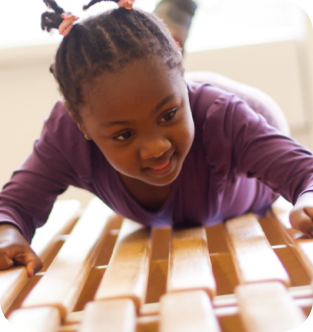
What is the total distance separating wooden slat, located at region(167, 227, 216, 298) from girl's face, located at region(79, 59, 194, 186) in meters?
0.09

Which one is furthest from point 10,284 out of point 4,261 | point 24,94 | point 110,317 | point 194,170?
point 24,94

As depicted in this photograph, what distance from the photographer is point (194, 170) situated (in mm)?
641

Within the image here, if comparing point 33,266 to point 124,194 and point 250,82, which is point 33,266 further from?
point 250,82

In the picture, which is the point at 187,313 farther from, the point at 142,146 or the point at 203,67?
the point at 203,67

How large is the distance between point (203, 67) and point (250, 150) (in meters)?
0.66

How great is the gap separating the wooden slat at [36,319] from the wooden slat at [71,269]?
12 mm

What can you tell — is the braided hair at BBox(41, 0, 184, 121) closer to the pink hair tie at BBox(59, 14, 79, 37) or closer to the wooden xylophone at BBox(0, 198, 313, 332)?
the pink hair tie at BBox(59, 14, 79, 37)

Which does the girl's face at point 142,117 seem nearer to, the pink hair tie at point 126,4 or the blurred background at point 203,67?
the pink hair tie at point 126,4

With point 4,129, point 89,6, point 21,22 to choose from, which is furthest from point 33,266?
point 21,22

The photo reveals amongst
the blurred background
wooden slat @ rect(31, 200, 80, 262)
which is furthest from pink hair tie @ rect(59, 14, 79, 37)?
the blurred background

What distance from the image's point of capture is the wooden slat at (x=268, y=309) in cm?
33

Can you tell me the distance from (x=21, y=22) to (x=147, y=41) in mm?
828

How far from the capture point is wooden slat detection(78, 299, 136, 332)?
370 mm

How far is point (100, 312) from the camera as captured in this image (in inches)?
15.7
